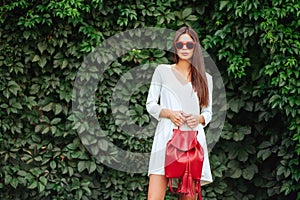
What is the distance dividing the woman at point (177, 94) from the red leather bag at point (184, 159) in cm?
5

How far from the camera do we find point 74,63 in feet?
14.1

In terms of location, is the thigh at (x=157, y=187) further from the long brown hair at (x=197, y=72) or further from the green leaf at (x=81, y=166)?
the green leaf at (x=81, y=166)

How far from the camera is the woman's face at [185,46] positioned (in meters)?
2.97

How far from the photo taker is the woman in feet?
9.71

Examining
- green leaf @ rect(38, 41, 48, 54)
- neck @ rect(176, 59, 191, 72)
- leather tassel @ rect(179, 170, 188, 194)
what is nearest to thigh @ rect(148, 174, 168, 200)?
leather tassel @ rect(179, 170, 188, 194)

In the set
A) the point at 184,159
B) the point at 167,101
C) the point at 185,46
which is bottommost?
the point at 184,159

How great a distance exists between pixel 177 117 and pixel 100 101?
1.56 m

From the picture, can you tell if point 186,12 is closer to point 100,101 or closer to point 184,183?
point 100,101

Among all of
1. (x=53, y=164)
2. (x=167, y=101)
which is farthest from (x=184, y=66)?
(x=53, y=164)

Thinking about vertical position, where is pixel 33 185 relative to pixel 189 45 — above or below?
below

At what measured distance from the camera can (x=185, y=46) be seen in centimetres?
297

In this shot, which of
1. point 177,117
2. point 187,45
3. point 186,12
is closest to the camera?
point 177,117

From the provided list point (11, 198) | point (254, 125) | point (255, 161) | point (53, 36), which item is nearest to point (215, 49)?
point (254, 125)

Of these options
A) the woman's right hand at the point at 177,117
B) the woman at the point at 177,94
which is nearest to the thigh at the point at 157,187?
the woman at the point at 177,94
